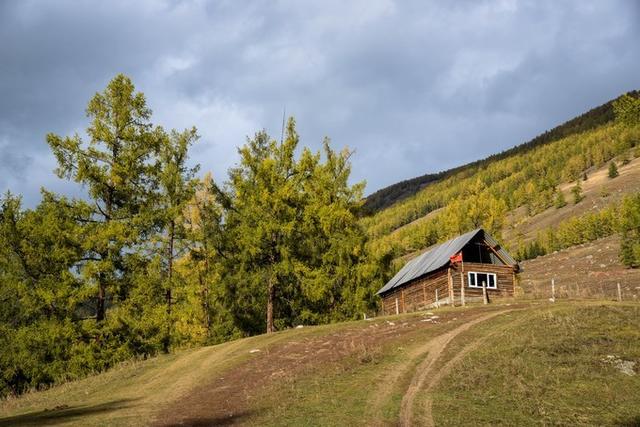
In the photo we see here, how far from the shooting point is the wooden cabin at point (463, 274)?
4494 cm

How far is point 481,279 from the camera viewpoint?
46.2m

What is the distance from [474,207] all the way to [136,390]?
1719 inches

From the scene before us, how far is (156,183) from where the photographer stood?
35312 mm

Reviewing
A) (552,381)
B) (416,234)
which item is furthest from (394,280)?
(416,234)

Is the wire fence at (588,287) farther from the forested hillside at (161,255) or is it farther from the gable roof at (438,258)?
the forested hillside at (161,255)

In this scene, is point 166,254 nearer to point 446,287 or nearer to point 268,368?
point 268,368

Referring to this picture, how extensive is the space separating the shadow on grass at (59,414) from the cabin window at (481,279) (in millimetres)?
30546

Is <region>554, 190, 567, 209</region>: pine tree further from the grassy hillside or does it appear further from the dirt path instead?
the dirt path

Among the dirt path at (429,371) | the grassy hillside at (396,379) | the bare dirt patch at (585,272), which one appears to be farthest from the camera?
the bare dirt patch at (585,272)

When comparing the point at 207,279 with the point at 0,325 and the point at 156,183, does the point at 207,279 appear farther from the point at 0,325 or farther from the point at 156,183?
the point at 0,325

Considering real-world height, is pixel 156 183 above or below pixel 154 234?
above

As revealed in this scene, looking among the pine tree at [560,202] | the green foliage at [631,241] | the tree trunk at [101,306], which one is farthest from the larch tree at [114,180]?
the pine tree at [560,202]

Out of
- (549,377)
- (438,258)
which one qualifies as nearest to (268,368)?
(549,377)

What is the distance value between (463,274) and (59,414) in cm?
3184
